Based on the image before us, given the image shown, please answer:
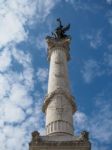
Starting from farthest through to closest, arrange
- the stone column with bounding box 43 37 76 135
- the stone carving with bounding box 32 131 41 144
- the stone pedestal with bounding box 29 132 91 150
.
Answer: the stone column with bounding box 43 37 76 135, the stone carving with bounding box 32 131 41 144, the stone pedestal with bounding box 29 132 91 150

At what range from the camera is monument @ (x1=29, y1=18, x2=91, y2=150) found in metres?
33.8

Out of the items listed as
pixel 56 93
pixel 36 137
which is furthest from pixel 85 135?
pixel 56 93

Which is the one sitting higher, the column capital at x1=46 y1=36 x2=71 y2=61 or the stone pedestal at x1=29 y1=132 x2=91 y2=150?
the column capital at x1=46 y1=36 x2=71 y2=61

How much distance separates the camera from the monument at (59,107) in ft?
111

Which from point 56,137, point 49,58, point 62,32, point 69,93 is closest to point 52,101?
point 69,93

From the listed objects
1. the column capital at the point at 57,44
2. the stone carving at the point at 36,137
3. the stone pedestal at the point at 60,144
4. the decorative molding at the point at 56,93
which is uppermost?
the column capital at the point at 57,44

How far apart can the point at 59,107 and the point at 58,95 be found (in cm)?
134

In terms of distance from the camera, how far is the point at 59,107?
122 ft

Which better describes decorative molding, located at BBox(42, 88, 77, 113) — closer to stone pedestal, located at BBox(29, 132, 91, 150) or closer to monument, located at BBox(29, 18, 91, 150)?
monument, located at BBox(29, 18, 91, 150)

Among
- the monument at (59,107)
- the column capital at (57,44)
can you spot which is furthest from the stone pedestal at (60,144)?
the column capital at (57,44)

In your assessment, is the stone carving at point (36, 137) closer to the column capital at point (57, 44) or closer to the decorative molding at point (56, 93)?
the decorative molding at point (56, 93)

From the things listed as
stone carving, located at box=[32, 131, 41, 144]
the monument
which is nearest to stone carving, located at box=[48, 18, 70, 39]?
Answer: the monument

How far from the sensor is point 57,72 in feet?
133

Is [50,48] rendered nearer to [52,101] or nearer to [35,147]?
[52,101]
